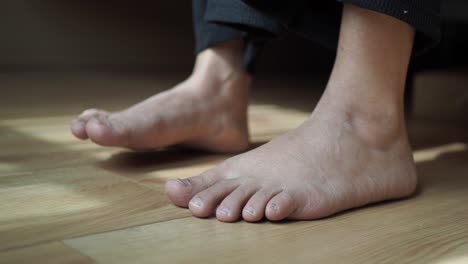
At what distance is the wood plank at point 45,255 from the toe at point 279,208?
0.19 metres

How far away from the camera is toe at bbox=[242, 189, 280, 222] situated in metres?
0.59

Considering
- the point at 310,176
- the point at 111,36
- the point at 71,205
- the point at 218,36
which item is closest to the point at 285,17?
the point at 218,36

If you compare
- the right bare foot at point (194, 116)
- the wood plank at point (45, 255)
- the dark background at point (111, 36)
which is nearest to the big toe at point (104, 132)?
the right bare foot at point (194, 116)

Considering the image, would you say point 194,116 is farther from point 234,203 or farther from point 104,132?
point 234,203

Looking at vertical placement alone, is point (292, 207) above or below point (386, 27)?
below

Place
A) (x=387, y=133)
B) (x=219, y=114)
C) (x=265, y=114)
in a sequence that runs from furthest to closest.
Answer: (x=265, y=114) < (x=219, y=114) < (x=387, y=133)

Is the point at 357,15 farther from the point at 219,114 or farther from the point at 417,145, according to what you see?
the point at 417,145

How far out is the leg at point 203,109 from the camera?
0.85 meters

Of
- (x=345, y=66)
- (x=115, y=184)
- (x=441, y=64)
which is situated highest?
(x=345, y=66)

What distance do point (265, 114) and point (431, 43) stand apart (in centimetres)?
77

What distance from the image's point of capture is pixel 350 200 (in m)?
0.64

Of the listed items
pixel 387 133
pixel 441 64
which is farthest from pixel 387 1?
pixel 441 64

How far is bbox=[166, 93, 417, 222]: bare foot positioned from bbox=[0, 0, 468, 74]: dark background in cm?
175

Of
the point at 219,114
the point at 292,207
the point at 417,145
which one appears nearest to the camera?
the point at 292,207
